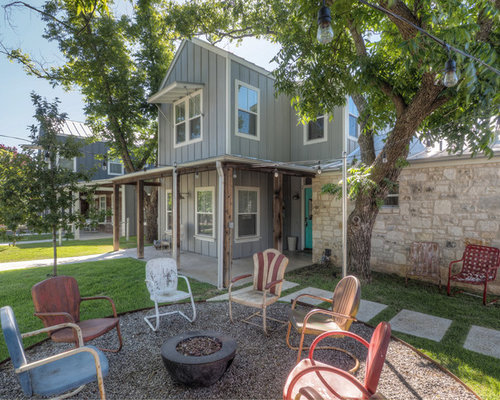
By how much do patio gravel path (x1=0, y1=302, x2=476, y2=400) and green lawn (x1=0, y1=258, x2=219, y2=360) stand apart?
0.84 metres

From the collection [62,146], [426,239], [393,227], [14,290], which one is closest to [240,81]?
[62,146]

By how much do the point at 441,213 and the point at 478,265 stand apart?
123 cm

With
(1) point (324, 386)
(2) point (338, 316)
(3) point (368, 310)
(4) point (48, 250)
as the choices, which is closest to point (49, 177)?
(2) point (338, 316)

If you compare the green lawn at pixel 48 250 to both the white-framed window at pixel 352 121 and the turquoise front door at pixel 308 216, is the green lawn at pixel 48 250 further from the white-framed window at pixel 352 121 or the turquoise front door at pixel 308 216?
the white-framed window at pixel 352 121

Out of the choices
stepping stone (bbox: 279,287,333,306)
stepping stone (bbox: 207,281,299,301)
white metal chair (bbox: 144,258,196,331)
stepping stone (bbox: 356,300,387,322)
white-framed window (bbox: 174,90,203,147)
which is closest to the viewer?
white metal chair (bbox: 144,258,196,331)

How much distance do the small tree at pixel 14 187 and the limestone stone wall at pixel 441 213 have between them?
22.4 feet

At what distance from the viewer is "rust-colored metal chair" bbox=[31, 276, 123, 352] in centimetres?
292

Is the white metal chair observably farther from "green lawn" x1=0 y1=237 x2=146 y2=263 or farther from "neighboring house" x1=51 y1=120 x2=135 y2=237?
"neighboring house" x1=51 y1=120 x2=135 y2=237

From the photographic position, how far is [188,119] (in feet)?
29.2

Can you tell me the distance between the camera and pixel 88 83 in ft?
34.6

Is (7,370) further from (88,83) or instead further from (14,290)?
(88,83)

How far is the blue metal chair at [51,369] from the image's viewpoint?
83.1 inches

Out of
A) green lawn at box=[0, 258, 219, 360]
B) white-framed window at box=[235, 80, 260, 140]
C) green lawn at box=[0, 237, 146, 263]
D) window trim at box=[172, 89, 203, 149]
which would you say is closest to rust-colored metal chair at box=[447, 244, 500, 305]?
green lawn at box=[0, 258, 219, 360]

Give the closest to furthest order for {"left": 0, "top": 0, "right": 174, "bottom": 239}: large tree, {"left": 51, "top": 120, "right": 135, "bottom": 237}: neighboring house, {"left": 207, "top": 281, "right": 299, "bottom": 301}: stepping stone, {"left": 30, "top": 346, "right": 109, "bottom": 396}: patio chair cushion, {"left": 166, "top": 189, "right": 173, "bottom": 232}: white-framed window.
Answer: {"left": 30, "top": 346, "right": 109, "bottom": 396}: patio chair cushion
{"left": 207, "top": 281, "right": 299, "bottom": 301}: stepping stone
{"left": 0, "top": 0, "right": 174, "bottom": 239}: large tree
{"left": 166, "top": 189, "right": 173, "bottom": 232}: white-framed window
{"left": 51, "top": 120, "right": 135, "bottom": 237}: neighboring house
